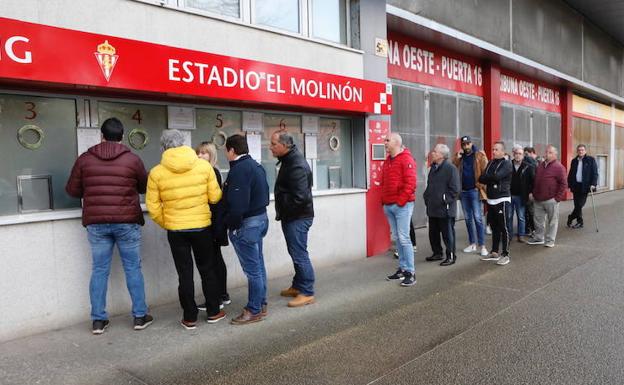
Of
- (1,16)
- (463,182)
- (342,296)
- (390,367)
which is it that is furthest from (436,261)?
(1,16)

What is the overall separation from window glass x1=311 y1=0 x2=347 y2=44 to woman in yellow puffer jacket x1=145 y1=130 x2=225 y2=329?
11.5 ft

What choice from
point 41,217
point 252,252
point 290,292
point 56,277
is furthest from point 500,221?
point 41,217

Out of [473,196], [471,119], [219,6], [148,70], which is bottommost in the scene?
[473,196]

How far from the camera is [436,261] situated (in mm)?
7473

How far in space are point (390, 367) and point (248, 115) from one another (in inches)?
149

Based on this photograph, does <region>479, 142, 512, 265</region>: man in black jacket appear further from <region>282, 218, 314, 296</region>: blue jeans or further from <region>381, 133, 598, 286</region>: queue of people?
<region>282, 218, 314, 296</region>: blue jeans

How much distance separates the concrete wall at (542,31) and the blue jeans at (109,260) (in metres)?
5.99

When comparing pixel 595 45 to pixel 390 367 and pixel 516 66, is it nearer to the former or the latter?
pixel 516 66

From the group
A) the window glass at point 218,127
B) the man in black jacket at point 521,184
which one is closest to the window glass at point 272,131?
the window glass at point 218,127

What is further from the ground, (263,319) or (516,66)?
(516,66)

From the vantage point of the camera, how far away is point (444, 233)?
7215 millimetres

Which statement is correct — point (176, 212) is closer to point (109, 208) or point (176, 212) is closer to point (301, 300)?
point (109, 208)

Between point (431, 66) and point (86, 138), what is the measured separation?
788 cm

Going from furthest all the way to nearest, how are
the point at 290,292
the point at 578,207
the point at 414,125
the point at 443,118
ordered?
the point at 443,118 → the point at 578,207 → the point at 414,125 → the point at 290,292
